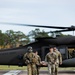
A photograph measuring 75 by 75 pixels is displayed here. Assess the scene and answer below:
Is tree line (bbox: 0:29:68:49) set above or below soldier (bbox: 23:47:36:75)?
above

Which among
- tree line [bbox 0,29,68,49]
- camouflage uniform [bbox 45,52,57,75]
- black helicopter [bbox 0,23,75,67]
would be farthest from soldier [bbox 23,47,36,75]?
tree line [bbox 0,29,68,49]

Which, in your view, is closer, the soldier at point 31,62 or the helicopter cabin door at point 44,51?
the soldier at point 31,62

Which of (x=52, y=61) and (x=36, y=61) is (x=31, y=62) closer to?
(x=36, y=61)

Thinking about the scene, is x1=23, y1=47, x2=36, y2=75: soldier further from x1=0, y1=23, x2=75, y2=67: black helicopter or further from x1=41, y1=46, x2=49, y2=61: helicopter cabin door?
x1=41, y1=46, x2=49, y2=61: helicopter cabin door

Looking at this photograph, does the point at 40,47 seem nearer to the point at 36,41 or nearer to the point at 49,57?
the point at 36,41

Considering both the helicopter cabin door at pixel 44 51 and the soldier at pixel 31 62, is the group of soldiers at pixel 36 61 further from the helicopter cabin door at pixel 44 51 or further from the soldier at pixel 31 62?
the helicopter cabin door at pixel 44 51

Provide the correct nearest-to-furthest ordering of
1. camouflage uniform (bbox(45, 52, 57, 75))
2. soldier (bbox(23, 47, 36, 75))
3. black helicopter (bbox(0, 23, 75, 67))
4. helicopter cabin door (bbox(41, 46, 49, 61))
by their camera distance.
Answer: soldier (bbox(23, 47, 36, 75))
camouflage uniform (bbox(45, 52, 57, 75))
black helicopter (bbox(0, 23, 75, 67))
helicopter cabin door (bbox(41, 46, 49, 61))

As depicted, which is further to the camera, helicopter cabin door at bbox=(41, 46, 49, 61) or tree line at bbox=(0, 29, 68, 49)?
tree line at bbox=(0, 29, 68, 49)

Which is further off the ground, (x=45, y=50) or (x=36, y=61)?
(x=45, y=50)

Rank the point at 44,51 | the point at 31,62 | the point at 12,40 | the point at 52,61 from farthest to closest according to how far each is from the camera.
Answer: the point at 12,40 → the point at 44,51 → the point at 52,61 → the point at 31,62

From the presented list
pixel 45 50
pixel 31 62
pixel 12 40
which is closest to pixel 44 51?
pixel 45 50

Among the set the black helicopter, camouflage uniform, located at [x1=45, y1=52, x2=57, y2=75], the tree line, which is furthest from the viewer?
the tree line

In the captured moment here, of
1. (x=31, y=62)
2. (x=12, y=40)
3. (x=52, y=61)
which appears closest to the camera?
(x=31, y=62)

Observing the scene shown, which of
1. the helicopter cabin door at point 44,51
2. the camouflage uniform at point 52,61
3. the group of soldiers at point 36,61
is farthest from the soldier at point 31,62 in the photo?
the helicopter cabin door at point 44,51
